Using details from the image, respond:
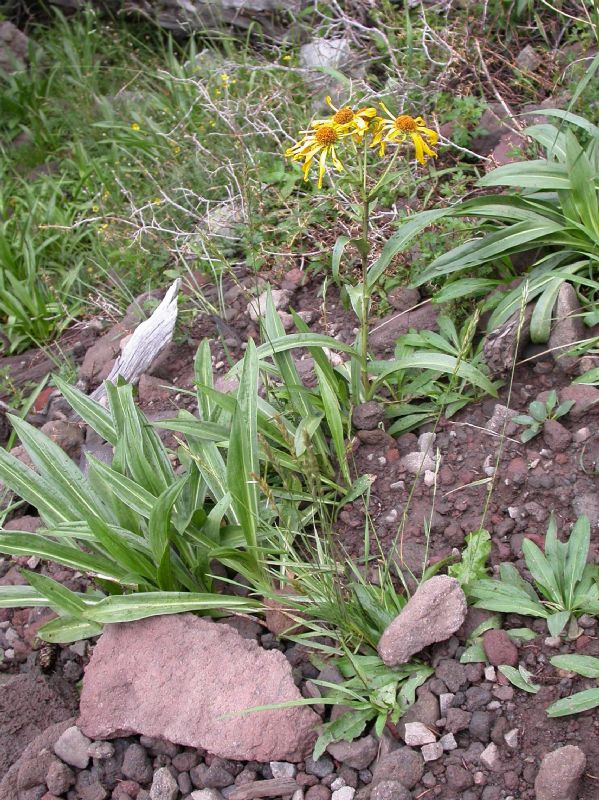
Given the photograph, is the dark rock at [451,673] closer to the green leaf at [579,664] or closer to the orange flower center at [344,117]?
the green leaf at [579,664]

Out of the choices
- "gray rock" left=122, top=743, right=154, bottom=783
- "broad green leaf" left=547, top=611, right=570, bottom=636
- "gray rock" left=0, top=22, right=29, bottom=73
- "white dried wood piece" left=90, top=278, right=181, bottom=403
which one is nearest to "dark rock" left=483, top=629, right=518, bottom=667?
"broad green leaf" left=547, top=611, right=570, bottom=636

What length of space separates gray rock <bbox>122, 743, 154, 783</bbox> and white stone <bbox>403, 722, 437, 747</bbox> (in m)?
0.69

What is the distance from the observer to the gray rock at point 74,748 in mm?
2217

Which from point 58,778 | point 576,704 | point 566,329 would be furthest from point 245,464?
point 566,329

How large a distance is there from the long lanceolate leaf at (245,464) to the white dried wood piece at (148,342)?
0.93 metres

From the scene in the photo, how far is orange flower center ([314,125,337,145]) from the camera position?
8.21ft

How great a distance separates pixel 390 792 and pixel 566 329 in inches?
63.0

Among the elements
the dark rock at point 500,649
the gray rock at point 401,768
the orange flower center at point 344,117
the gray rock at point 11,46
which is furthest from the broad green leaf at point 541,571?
the gray rock at point 11,46

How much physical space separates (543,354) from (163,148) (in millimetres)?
2756

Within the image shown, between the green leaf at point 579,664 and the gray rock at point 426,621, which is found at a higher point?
the gray rock at point 426,621

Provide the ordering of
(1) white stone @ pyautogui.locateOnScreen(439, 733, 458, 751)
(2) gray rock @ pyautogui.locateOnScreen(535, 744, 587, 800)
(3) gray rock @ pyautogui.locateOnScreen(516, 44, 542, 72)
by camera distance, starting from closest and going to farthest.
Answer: (2) gray rock @ pyautogui.locateOnScreen(535, 744, 587, 800)
(1) white stone @ pyautogui.locateOnScreen(439, 733, 458, 751)
(3) gray rock @ pyautogui.locateOnScreen(516, 44, 542, 72)

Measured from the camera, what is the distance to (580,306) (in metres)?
2.88

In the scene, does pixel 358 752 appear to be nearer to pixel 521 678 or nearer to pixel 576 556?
pixel 521 678

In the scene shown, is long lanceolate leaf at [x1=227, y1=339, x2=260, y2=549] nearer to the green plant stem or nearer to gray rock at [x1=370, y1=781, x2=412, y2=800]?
the green plant stem
